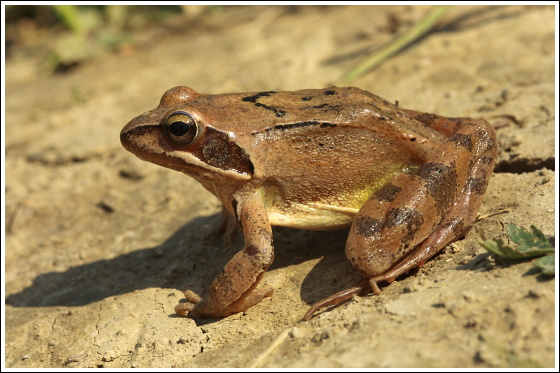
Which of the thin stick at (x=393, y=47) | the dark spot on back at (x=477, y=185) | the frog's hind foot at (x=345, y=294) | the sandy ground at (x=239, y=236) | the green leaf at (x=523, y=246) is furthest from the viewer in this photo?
the thin stick at (x=393, y=47)

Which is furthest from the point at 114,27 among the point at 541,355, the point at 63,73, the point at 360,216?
the point at 541,355

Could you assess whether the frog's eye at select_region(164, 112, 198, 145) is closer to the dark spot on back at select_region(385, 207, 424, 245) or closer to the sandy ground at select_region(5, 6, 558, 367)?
the sandy ground at select_region(5, 6, 558, 367)

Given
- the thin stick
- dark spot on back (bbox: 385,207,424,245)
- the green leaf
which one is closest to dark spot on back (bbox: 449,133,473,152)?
dark spot on back (bbox: 385,207,424,245)

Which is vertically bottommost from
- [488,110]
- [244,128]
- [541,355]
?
[541,355]

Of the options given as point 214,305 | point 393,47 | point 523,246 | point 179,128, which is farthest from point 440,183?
point 393,47

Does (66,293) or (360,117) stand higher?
(360,117)

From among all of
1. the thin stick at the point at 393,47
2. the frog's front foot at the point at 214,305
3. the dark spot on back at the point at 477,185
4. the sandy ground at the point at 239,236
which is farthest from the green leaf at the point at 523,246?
the thin stick at the point at 393,47

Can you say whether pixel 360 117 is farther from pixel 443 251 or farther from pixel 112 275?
pixel 112 275

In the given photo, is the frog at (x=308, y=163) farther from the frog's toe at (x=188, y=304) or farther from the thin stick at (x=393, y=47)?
the thin stick at (x=393, y=47)
